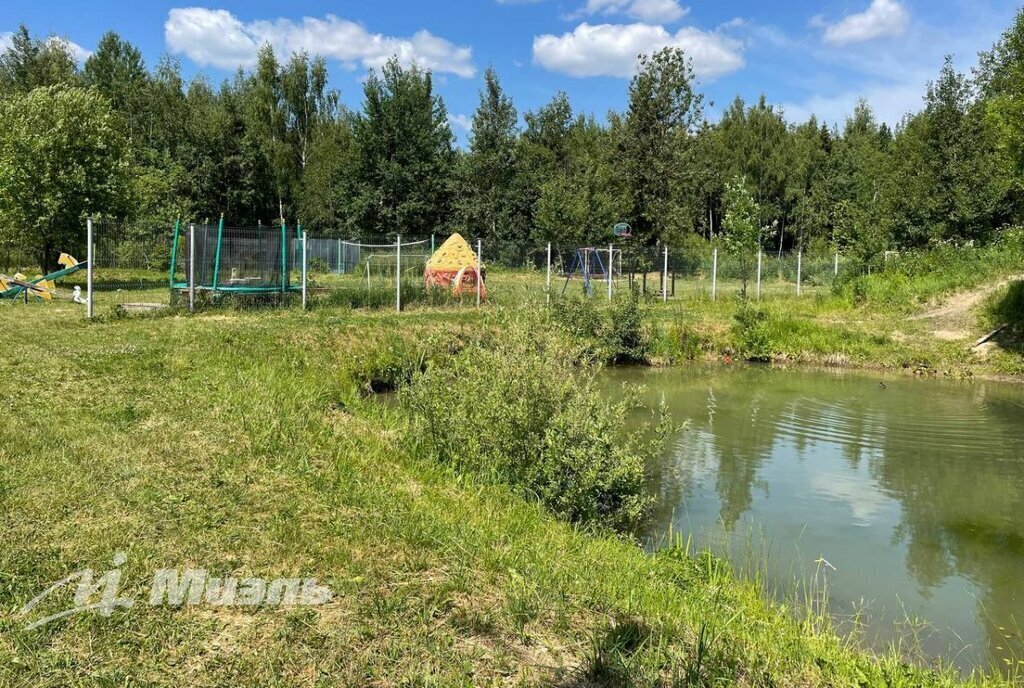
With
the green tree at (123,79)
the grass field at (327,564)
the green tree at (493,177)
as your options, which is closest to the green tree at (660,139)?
the green tree at (493,177)

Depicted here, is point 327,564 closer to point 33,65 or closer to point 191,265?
point 191,265

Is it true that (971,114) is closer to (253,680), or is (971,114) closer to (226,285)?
(226,285)

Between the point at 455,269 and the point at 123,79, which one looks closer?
the point at 455,269

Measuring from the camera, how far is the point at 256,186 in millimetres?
42875

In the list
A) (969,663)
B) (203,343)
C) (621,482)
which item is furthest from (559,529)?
(203,343)

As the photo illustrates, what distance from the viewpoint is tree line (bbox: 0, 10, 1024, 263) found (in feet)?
77.0

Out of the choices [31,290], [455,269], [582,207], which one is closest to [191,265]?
[31,290]

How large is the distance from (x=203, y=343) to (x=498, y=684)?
8.72 m

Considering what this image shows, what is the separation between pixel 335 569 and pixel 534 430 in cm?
281

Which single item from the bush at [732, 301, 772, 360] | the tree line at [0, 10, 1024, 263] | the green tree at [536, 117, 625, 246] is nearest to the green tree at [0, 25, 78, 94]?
the tree line at [0, 10, 1024, 263]

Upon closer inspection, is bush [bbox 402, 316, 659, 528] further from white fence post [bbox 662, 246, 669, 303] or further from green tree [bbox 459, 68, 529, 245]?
green tree [bbox 459, 68, 529, 245]

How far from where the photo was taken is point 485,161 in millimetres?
39656

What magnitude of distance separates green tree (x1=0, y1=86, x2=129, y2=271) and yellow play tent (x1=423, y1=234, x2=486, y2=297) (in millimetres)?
11754

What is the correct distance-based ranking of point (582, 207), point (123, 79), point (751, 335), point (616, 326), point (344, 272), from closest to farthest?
1. point (616, 326)
2. point (751, 335)
3. point (344, 272)
4. point (582, 207)
5. point (123, 79)
